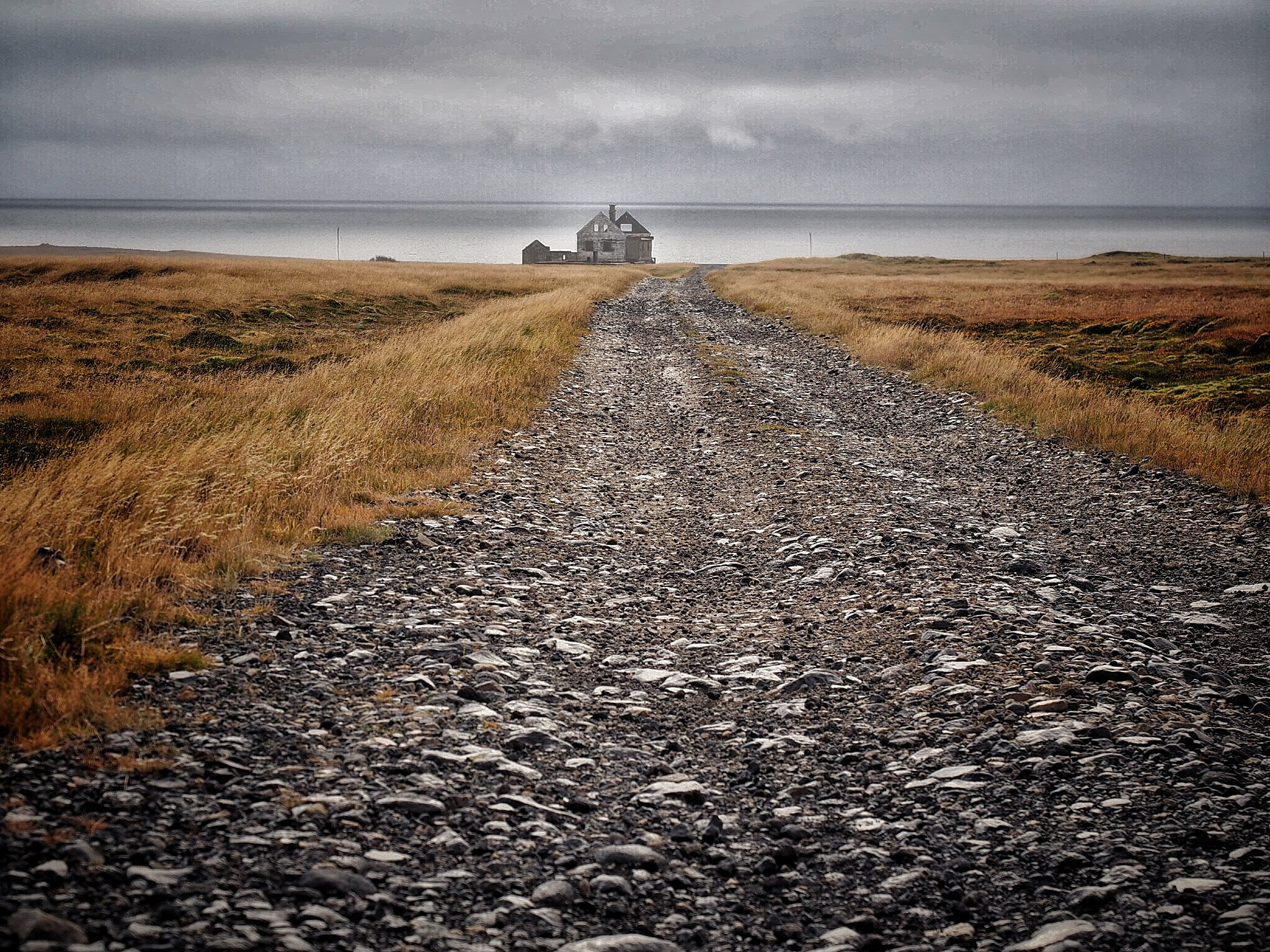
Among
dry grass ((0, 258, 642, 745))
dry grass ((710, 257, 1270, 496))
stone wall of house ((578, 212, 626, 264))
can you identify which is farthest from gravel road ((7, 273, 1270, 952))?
stone wall of house ((578, 212, 626, 264))

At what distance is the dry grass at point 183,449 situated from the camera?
19.1ft

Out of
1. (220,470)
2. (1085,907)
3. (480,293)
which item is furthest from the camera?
(480,293)

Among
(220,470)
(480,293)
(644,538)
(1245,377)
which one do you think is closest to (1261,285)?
(1245,377)

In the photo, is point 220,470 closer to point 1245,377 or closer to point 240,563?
point 240,563

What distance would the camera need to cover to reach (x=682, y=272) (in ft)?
333

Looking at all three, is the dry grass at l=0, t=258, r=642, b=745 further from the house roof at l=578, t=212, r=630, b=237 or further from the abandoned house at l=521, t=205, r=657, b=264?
the house roof at l=578, t=212, r=630, b=237

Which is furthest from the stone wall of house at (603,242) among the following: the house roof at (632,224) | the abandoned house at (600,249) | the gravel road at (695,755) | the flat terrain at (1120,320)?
the gravel road at (695,755)

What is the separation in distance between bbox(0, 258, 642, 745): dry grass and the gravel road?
66 centimetres

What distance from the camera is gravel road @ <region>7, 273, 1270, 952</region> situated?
12.7ft

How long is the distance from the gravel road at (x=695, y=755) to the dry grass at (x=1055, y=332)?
468cm

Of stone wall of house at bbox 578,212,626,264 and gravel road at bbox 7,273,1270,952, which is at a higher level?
stone wall of house at bbox 578,212,626,264

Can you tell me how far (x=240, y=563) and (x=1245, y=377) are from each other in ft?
94.3

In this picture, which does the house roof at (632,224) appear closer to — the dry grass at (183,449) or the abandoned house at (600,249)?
the abandoned house at (600,249)

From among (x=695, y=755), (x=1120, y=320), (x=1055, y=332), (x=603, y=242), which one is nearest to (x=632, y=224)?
(x=603, y=242)
